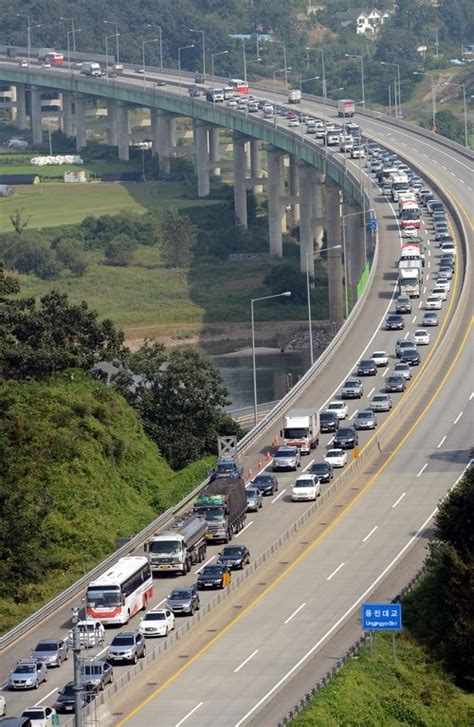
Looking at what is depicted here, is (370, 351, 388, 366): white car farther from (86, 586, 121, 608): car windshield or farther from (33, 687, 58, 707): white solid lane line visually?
(33, 687, 58, 707): white solid lane line

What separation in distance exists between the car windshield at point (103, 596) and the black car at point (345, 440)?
3011cm

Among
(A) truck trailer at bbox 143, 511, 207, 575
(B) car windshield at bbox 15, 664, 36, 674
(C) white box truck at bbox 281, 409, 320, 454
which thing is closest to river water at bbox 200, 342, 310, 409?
(C) white box truck at bbox 281, 409, 320, 454

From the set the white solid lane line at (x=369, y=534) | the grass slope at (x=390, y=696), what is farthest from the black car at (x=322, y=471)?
the grass slope at (x=390, y=696)

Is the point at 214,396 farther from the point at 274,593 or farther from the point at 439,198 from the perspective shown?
the point at 439,198

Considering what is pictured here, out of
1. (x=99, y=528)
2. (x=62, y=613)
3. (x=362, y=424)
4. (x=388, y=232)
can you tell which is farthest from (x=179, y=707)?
(x=388, y=232)

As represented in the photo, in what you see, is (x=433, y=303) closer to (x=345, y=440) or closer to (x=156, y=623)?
(x=345, y=440)

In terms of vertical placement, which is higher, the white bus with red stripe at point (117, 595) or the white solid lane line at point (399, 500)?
the white bus with red stripe at point (117, 595)

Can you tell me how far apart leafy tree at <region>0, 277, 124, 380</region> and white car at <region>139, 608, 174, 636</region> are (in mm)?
38871

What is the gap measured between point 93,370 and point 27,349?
22.9 ft

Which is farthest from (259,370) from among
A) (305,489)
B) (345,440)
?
(305,489)

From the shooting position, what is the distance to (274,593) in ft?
273

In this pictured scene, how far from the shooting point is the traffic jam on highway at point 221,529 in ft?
234

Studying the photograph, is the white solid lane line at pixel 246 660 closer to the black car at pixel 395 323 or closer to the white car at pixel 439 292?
the black car at pixel 395 323

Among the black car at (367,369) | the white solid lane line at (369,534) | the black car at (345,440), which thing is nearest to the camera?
the white solid lane line at (369,534)
